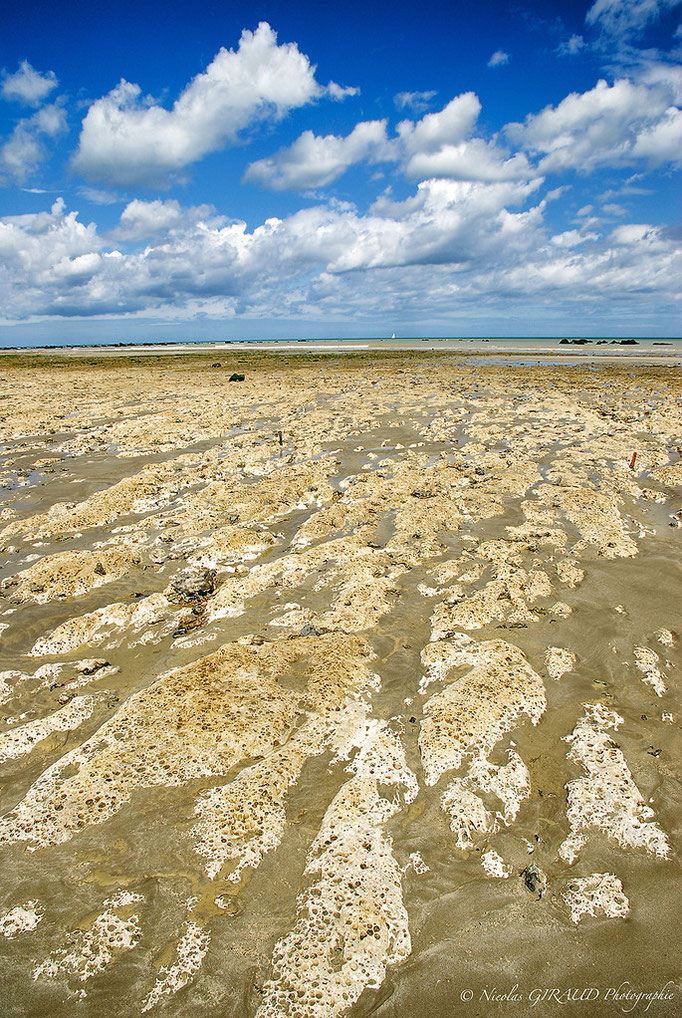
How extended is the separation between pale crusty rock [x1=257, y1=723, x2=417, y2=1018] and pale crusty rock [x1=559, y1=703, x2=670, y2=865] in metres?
1.67

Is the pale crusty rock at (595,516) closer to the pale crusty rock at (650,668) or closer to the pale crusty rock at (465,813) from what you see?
the pale crusty rock at (650,668)

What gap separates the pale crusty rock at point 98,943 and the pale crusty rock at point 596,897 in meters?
3.69

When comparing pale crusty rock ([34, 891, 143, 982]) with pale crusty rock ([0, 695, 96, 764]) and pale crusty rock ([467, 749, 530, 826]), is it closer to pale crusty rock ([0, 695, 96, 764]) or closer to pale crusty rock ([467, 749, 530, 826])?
pale crusty rock ([0, 695, 96, 764])

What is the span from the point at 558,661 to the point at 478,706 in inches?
72.4

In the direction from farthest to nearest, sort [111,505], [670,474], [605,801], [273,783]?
[670,474] < [111,505] < [273,783] < [605,801]

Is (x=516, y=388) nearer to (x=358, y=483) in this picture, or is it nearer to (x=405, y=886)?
(x=358, y=483)

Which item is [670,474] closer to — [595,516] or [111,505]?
[595,516]

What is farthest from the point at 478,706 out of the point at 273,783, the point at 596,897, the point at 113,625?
the point at 113,625

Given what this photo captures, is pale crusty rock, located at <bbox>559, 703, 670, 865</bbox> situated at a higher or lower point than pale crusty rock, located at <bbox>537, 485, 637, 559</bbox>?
lower

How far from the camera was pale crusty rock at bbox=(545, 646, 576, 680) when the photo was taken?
7.22 meters

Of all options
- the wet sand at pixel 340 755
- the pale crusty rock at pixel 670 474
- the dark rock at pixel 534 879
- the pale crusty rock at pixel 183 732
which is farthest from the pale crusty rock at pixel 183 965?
the pale crusty rock at pixel 670 474

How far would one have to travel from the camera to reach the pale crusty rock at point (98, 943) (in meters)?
3.85

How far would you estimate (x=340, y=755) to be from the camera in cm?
577

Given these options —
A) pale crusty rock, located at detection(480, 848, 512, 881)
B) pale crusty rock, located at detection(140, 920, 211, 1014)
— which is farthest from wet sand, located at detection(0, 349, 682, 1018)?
pale crusty rock, located at detection(480, 848, 512, 881)
